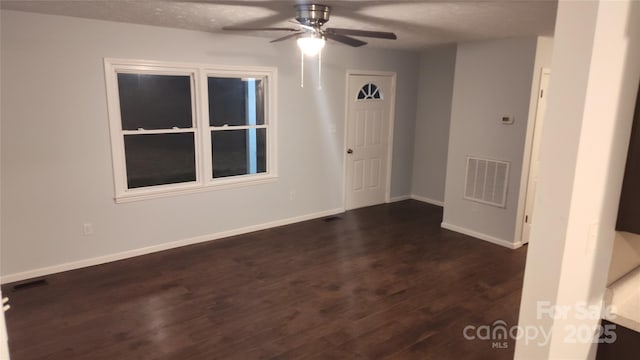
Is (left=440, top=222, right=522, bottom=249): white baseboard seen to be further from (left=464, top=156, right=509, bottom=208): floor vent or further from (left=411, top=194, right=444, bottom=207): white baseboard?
(left=411, top=194, right=444, bottom=207): white baseboard

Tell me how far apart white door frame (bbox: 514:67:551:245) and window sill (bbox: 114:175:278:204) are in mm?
2982

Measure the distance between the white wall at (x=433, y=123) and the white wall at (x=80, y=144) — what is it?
2.37m

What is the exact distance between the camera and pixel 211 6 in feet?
10.3

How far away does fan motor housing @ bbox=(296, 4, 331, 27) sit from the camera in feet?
9.77

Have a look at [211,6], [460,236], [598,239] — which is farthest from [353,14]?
[460,236]

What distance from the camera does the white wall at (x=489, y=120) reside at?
15.1 feet

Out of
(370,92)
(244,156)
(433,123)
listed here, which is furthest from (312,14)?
(433,123)

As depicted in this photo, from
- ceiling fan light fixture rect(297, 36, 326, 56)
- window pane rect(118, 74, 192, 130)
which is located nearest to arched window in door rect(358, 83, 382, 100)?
window pane rect(118, 74, 192, 130)

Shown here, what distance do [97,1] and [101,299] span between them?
243 centimetres

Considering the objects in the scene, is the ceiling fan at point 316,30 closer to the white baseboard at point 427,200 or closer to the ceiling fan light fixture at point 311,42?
the ceiling fan light fixture at point 311,42

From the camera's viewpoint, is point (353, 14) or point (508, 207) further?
point (508, 207)

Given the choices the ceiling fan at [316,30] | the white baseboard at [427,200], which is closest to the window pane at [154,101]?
the ceiling fan at [316,30]

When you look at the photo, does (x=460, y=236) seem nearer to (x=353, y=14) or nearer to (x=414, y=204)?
(x=414, y=204)

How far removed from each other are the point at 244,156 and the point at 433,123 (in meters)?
3.07
